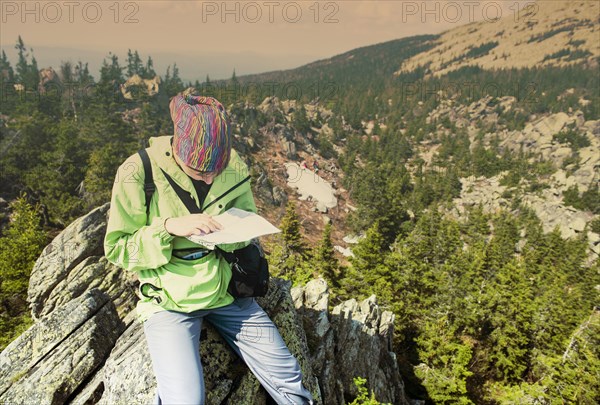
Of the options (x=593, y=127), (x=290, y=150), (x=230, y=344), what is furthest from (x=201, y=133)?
(x=593, y=127)

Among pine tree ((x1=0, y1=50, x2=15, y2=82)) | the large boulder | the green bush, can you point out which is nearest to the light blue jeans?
the large boulder

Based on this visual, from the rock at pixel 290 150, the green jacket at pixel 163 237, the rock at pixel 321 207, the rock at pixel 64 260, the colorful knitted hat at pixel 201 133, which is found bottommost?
the rock at pixel 321 207

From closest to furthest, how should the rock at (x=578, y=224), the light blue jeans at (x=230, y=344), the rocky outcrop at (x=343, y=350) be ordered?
1. the light blue jeans at (x=230, y=344)
2. the rocky outcrop at (x=343, y=350)
3. the rock at (x=578, y=224)

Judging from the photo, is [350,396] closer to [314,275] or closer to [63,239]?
[63,239]

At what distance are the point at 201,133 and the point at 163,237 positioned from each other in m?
1.09

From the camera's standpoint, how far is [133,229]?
3414 mm

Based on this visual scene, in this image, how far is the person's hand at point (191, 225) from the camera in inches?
128

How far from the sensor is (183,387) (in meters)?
3.23

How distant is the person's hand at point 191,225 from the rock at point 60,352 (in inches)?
144

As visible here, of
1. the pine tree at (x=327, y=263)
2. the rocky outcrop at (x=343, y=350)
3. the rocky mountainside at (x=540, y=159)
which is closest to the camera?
the rocky outcrop at (x=343, y=350)

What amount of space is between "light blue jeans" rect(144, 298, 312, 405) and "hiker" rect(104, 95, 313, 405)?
0.01 meters

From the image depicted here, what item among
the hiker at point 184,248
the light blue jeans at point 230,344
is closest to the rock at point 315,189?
the light blue jeans at point 230,344

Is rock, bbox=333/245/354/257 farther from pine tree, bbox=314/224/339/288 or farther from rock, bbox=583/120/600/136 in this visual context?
rock, bbox=583/120/600/136

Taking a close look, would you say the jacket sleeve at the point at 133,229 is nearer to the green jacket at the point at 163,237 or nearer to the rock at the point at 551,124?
the green jacket at the point at 163,237
